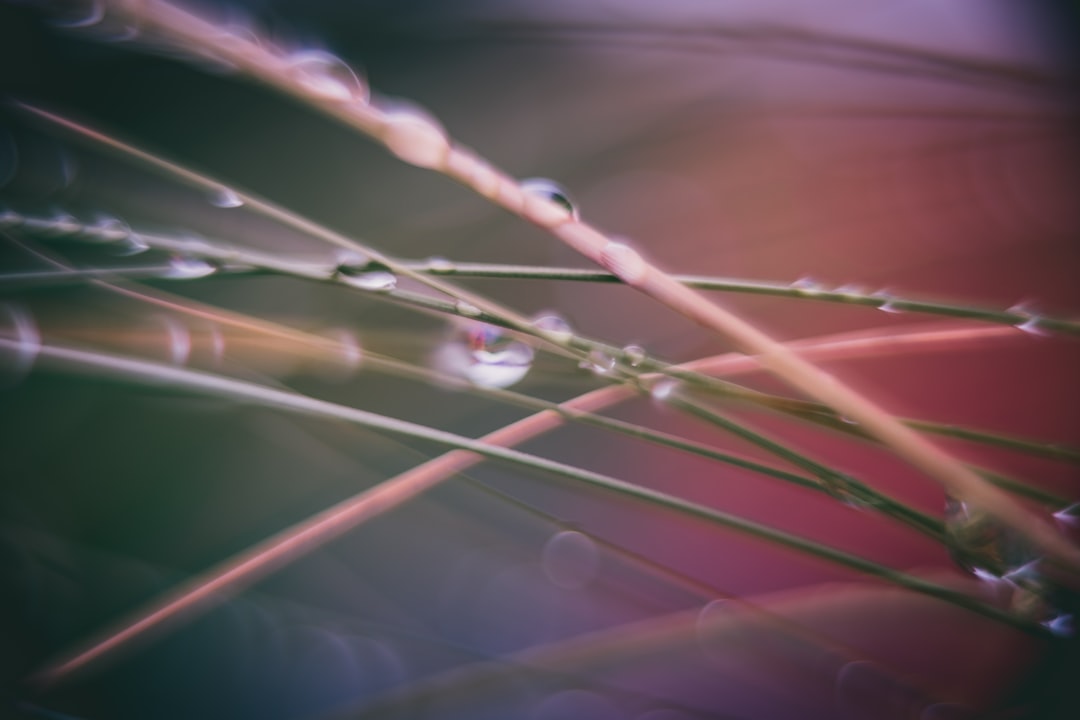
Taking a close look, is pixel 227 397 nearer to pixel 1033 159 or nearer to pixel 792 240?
pixel 792 240

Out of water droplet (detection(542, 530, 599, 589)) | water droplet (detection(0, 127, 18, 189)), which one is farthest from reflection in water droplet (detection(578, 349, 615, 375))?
water droplet (detection(0, 127, 18, 189))

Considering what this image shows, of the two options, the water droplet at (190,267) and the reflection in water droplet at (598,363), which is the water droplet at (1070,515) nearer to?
the reflection in water droplet at (598,363)

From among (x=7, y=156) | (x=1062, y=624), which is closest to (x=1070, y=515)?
(x=1062, y=624)

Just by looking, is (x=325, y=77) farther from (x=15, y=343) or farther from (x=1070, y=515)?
(x=1070, y=515)

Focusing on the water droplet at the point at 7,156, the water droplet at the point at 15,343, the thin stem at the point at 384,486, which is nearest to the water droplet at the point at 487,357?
the thin stem at the point at 384,486

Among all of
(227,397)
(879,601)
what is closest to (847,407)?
(227,397)

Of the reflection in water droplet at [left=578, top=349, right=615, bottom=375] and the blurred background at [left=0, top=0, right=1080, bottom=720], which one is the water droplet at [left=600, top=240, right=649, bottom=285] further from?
Answer: the blurred background at [left=0, top=0, right=1080, bottom=720]
